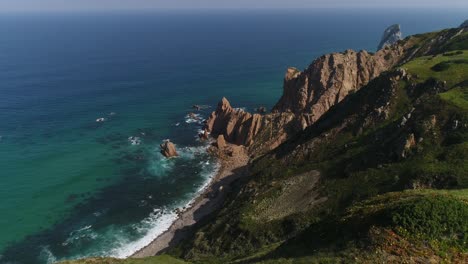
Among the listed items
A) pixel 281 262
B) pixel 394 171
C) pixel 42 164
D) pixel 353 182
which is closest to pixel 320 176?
pixel 353 182

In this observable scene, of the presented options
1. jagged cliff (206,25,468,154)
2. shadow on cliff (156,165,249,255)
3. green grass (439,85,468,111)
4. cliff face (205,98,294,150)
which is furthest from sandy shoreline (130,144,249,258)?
green grass (439,85,468,111)

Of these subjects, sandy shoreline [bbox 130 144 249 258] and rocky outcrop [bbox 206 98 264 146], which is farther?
rocky outcrop [bbox 206 98 264 146]

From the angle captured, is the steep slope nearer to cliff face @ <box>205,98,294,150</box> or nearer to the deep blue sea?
the deep blue sea

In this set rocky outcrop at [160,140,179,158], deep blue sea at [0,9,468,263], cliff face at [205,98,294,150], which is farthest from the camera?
cliff face at [205,98,294,150]

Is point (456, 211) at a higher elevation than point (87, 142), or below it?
higher

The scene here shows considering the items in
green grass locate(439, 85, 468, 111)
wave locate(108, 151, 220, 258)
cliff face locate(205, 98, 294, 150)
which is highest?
green grass locate(439, 85, 468, 111)

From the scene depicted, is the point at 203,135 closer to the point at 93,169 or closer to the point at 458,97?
the point at 93,169

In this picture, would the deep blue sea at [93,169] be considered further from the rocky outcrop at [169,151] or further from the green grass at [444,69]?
the green grass at [444,69]

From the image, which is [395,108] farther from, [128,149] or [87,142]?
[87,142]
